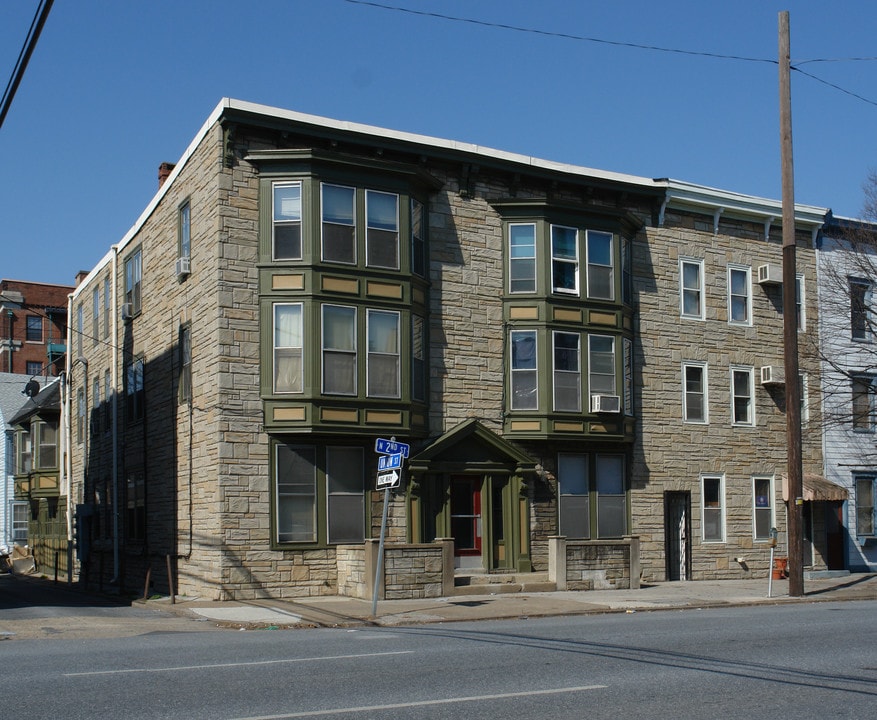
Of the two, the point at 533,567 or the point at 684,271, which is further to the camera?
the point at 684,271

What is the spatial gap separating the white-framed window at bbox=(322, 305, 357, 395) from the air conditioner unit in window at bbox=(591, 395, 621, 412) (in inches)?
249

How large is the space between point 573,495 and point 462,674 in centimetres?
1621

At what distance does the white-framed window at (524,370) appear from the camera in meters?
26.1

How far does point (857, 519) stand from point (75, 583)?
24.4 m

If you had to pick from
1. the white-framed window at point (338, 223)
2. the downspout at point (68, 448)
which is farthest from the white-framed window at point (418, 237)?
the downspout at point (68, 448)

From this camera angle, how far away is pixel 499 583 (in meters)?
23.7

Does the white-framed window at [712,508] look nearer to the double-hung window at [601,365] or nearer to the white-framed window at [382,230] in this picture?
the double-hung window at [601,365]

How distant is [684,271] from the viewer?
29.4m

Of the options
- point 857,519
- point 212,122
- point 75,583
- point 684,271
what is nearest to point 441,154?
point 212,122

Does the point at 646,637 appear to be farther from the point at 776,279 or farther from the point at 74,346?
the point at 74,346

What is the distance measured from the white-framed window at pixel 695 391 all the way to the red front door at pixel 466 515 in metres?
6.98

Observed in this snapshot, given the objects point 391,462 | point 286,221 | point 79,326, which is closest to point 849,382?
point 286,221

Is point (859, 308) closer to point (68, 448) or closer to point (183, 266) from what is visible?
point (183, 266)

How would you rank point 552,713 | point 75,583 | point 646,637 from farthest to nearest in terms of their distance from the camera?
point 75,583 < point 646,637 < point 552,713
